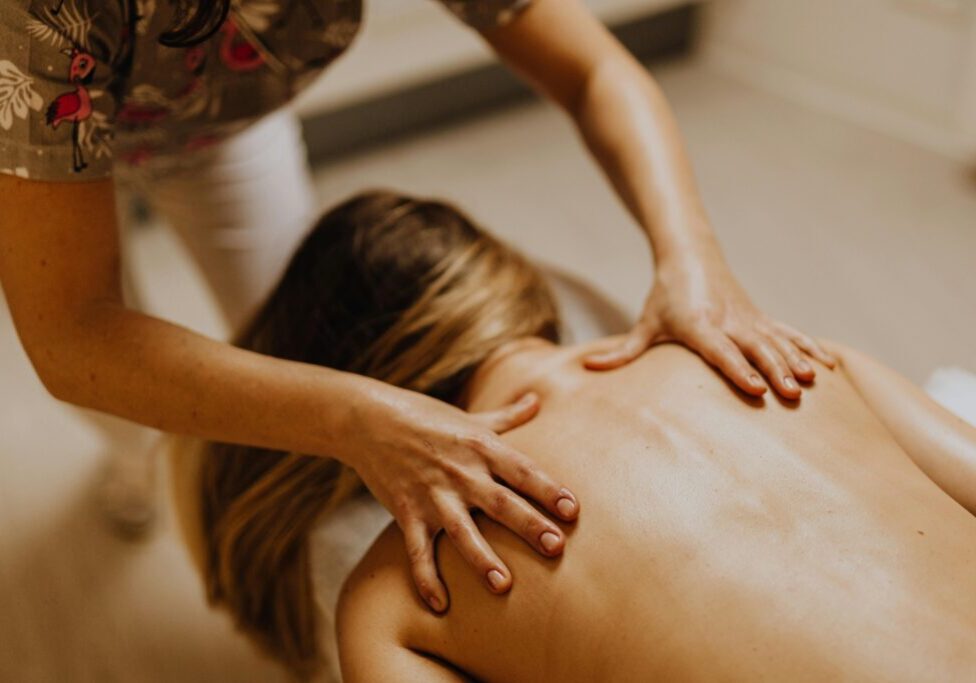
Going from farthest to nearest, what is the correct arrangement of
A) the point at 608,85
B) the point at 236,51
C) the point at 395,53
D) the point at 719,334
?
the point at 395,53
the point at 608,85
the point at 236,51
the point at 719,334

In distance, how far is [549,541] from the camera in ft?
3.12

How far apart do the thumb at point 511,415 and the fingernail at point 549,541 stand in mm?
163

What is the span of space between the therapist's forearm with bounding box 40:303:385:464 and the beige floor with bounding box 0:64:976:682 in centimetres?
69

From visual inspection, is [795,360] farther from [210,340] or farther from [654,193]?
[210,340]

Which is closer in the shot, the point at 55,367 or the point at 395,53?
the point at 55,367

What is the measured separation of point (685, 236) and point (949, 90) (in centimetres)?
173

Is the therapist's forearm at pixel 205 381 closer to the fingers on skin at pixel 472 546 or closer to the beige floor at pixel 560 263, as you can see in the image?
the fingers on skin at pixel 472 546

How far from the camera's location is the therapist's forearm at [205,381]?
1.05 metres

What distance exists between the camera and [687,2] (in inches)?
124

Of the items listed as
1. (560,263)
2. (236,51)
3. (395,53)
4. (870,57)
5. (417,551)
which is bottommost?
(560,263)

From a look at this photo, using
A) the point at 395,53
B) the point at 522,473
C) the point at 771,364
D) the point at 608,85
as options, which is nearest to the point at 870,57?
the point at 395,53

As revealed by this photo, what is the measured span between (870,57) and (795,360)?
1.99 meters

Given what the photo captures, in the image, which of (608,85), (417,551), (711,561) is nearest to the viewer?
(711,561)

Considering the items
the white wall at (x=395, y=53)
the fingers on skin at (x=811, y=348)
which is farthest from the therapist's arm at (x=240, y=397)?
the white wall at (x=395, y=53)
